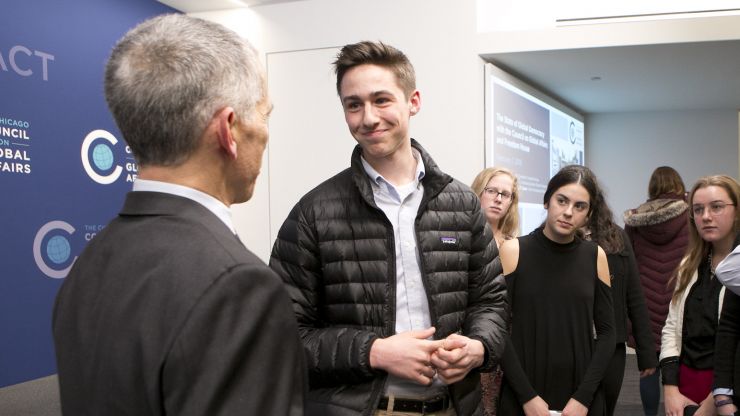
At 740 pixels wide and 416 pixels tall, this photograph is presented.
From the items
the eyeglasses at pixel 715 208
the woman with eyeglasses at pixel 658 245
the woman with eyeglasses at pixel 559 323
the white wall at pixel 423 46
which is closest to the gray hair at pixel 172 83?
the woman with eyeglasses at pixel 559 323

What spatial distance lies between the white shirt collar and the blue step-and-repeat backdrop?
13.9 ft

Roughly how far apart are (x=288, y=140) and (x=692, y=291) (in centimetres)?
446

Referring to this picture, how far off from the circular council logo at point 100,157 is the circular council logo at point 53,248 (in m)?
0.50

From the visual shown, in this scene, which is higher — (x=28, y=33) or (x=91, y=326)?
(x=28, y=33)

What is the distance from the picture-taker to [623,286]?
3.04 m

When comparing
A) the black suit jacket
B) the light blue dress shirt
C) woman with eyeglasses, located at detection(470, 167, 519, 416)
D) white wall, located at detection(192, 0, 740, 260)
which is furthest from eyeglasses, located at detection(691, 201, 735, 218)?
white wall, located at detection(192, 0, 740, 260)

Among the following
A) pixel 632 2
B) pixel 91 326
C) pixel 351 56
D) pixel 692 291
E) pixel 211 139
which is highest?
pixel 632 2

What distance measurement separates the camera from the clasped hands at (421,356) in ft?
5.08

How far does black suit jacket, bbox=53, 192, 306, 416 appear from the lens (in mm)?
798

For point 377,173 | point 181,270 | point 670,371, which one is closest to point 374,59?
point 377,173

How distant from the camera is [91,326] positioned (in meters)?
0.88

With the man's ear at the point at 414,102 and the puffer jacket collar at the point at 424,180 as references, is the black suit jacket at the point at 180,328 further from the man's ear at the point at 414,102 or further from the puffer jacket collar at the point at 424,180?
the man's ear at the point at 414,102

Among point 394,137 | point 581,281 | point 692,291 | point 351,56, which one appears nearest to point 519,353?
point 581,281

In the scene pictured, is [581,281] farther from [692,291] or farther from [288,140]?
[288,140]
